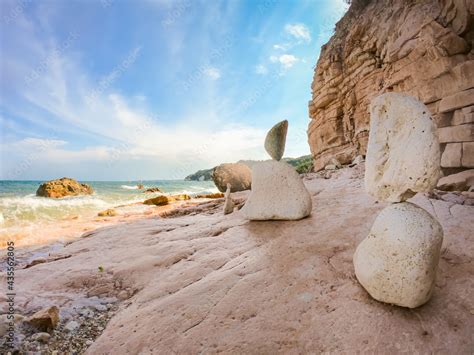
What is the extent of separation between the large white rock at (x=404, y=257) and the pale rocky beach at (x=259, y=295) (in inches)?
4.4

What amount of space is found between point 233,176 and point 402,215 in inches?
393

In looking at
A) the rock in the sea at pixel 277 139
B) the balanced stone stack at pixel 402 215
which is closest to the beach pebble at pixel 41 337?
the balanced stone stack at pixel 402 215

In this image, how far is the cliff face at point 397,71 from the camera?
16.3 feet

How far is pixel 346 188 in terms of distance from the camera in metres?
5.46

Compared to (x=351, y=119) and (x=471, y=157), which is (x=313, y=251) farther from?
(x=351, y=119)

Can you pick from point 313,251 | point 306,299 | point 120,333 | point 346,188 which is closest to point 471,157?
point 346,188

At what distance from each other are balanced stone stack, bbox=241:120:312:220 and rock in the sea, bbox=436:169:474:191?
2471mm

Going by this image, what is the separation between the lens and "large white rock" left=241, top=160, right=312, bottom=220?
Result: 148 inches

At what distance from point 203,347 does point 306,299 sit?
0.77 meters

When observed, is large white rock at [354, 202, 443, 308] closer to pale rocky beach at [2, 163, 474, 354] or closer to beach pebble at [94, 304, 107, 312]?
pale rocky beach at [2, 163, 474, 354]

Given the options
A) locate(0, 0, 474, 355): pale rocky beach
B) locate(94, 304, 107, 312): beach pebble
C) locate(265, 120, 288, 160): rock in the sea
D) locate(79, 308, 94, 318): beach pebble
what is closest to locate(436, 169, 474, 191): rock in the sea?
locate(0, 0, 474, 355): pale rocky beach

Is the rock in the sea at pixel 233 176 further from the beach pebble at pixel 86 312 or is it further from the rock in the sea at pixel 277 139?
the beach pebble at pixel 86 312

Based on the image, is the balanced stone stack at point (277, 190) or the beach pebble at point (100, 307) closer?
the beach pebble at point (100, 307)

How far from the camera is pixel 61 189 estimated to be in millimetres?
18156
